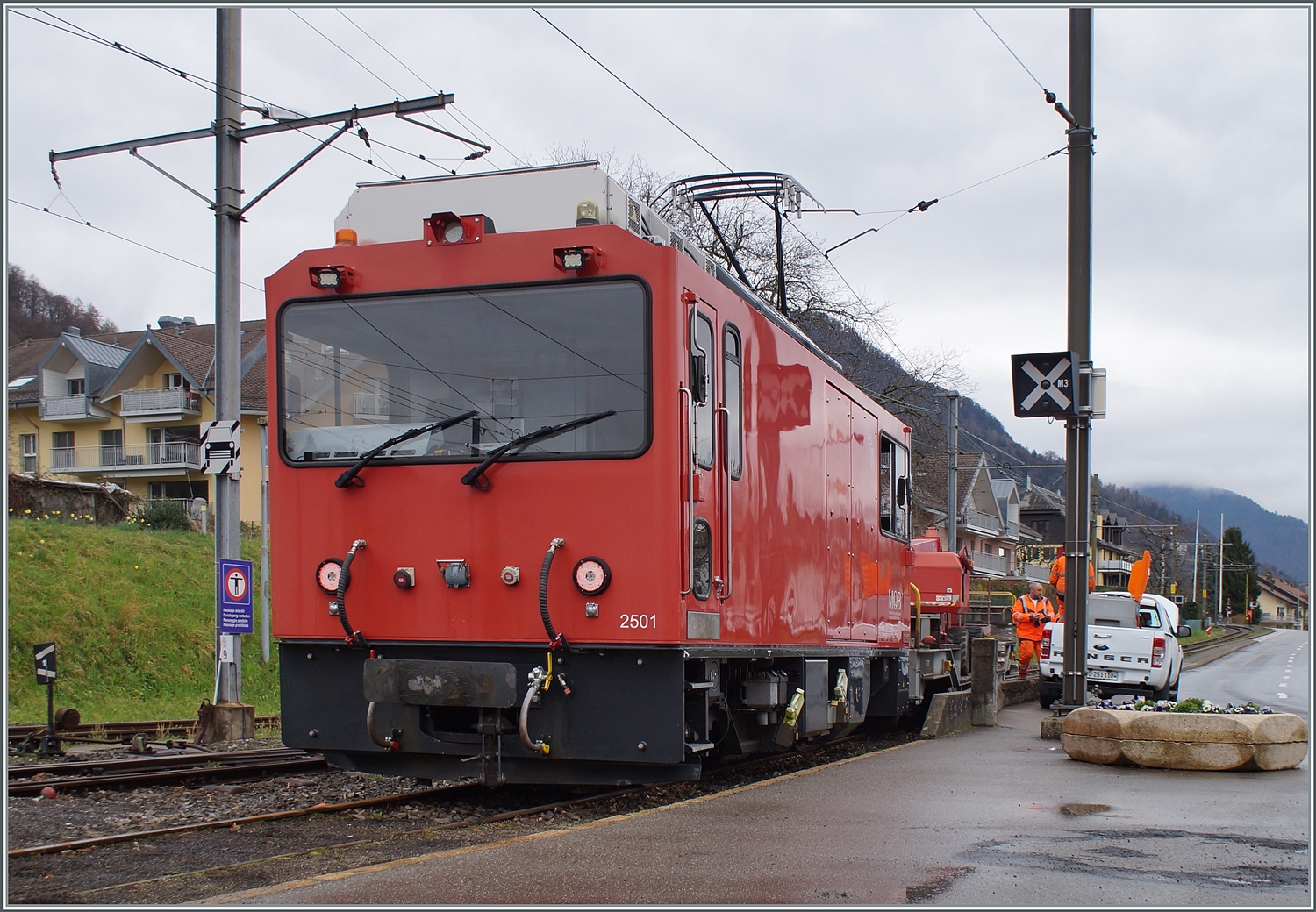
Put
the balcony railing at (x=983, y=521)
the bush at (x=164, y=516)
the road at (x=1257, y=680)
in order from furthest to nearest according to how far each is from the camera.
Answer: the balcony railing at (x=983, y=521) < the bush at (x=164, y=516) < the road at (x=1257, y=680)

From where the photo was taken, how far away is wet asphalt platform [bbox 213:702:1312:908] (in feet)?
15.9

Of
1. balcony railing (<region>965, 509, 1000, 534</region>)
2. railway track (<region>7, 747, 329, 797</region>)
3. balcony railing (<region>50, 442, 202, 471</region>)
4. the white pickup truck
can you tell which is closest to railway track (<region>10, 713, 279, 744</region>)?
railway track (<region>7, 747, 329, 797</region>)

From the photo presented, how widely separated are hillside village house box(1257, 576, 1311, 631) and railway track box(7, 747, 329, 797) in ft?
505

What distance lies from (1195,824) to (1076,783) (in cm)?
188

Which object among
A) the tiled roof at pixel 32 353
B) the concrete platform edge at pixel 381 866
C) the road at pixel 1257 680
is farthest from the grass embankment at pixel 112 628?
the tiled roof at pixel 32 353

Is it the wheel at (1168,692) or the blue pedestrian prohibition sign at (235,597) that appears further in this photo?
the wheel at (1168,692)

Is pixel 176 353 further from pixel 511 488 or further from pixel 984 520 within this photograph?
pixel 984 520

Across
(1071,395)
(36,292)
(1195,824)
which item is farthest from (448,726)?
(36,292)

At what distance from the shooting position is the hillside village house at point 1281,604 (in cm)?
15462

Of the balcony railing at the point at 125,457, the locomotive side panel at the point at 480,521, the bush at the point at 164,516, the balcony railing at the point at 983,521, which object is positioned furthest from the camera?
the balcony railing at the point at 983,521

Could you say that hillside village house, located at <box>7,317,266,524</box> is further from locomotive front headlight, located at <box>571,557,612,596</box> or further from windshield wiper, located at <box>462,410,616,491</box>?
locomotive front headlight, located at <box>571,557,612,596</box>

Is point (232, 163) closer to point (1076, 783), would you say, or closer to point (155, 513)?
point (1076, 783)

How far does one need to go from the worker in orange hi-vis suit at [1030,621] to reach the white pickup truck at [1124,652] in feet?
3.06

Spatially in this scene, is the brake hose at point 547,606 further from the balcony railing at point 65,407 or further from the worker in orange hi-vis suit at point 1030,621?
the balcony railing at point 65,407
